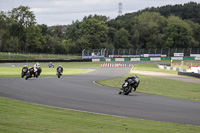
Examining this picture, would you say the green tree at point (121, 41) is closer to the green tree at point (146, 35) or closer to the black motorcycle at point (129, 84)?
the green tree at point (146, 35)

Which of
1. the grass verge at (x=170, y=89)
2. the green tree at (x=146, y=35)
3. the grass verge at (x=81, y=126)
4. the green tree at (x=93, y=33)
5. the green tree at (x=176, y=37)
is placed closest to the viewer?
the grass verge at (x=81, y=126)

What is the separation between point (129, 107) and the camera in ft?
46.2

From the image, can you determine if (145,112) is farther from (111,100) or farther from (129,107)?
(111,100)

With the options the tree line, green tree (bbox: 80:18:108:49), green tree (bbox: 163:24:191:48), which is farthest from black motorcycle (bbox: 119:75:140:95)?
green tree (bbox: 163:24:191:48)

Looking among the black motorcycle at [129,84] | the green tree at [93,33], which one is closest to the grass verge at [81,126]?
the black motorcycle at [129,84]

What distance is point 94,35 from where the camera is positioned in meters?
111

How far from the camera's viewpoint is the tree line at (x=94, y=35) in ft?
336

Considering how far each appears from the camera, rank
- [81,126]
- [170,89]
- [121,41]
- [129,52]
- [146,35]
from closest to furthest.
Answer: [81,126] < [170,89] < [129,52] < [121,41] < [146,35]

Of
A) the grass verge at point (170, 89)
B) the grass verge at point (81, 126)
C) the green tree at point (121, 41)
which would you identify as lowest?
the grass verge at point (170, 89)

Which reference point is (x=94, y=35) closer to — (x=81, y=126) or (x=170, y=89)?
(x=170, y=89)

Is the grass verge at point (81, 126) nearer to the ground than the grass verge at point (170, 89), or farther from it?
farther from it

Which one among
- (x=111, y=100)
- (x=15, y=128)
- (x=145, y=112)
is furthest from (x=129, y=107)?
(x=15, y=128)

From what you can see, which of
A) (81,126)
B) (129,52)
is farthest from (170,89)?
(129,52)

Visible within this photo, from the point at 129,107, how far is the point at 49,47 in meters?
94.3
